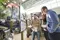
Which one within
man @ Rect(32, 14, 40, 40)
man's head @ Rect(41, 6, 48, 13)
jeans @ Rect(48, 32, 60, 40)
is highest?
man's head @ Rect(41, 6, 48, 13)

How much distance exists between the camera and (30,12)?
0.93m

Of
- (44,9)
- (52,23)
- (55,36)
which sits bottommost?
(55,36)

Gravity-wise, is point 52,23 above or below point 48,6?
below

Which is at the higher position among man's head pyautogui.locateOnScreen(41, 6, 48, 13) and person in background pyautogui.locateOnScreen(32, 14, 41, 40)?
man's head pyautogui.locateOnScreen(41, 6, 48, 13)

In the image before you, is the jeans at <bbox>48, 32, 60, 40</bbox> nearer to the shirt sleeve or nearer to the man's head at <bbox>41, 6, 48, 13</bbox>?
the shirt sleeve

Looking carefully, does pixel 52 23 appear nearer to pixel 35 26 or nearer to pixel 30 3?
pixel 35 26

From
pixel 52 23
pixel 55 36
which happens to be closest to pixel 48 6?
pixel 52 23

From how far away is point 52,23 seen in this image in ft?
2.86

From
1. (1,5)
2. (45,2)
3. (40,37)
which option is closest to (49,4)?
(45,2)

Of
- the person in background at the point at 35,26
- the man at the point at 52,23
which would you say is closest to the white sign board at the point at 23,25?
the person in background at the point at 35,26

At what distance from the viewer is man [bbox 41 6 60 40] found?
857mm

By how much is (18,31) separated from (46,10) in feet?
0.98

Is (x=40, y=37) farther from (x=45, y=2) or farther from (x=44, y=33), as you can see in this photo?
(x=45, y=2)

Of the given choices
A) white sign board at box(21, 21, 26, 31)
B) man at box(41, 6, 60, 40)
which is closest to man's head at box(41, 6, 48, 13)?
man at box(41, 6, 60, 40)
